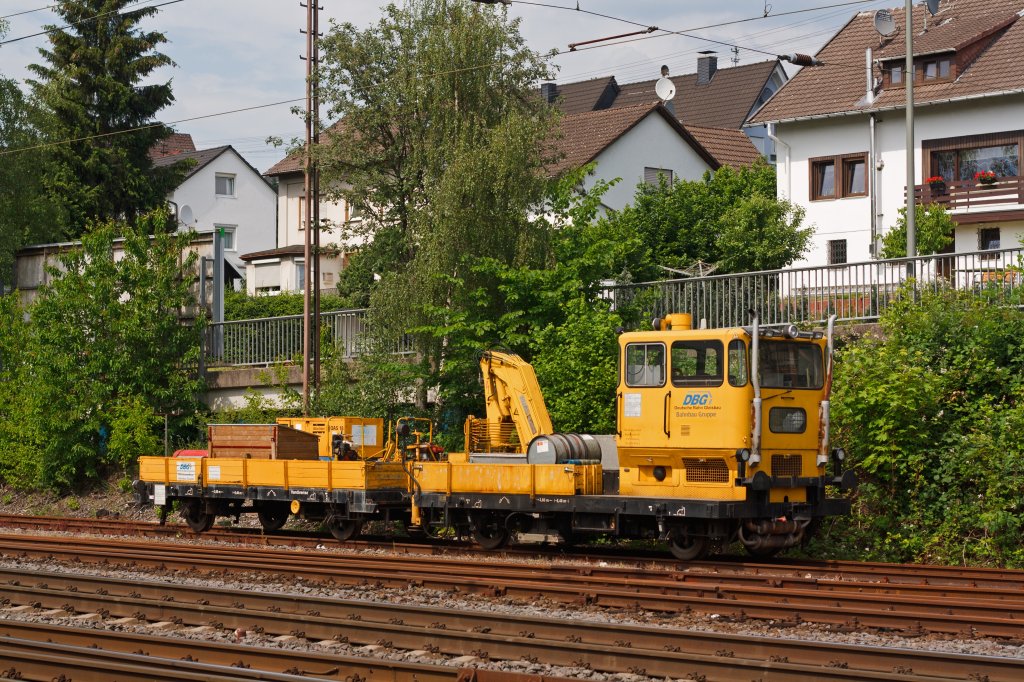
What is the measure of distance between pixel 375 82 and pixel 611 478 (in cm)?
1157

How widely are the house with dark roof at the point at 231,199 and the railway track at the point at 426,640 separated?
50.4m

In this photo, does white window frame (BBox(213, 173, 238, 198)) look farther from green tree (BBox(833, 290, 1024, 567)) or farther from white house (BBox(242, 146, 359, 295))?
green tree (BBox(833, 290, 1024, 567))

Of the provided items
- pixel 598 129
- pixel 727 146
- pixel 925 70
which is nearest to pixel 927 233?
pixel 925 70

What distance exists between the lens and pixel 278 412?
1073 inches

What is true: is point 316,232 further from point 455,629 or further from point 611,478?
point 455,629

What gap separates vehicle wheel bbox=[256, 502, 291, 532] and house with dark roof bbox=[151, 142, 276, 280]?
4155 centimetres

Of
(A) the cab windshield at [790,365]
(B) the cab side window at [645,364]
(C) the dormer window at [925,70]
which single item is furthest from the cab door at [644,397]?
(C) the dormer window at [925,70]

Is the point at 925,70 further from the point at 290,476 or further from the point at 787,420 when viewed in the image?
the point at 290,476

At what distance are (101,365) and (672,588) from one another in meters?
18.1

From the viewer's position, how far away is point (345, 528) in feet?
64.0

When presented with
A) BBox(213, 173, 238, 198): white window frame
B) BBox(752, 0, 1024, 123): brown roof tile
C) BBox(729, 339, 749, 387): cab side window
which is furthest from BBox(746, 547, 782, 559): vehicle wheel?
BBox(213, 173, 238, 198): white window frame

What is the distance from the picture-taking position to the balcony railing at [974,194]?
108ft

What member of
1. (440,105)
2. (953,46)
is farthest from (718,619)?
(953,46)

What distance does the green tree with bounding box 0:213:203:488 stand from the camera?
26.9 metres
